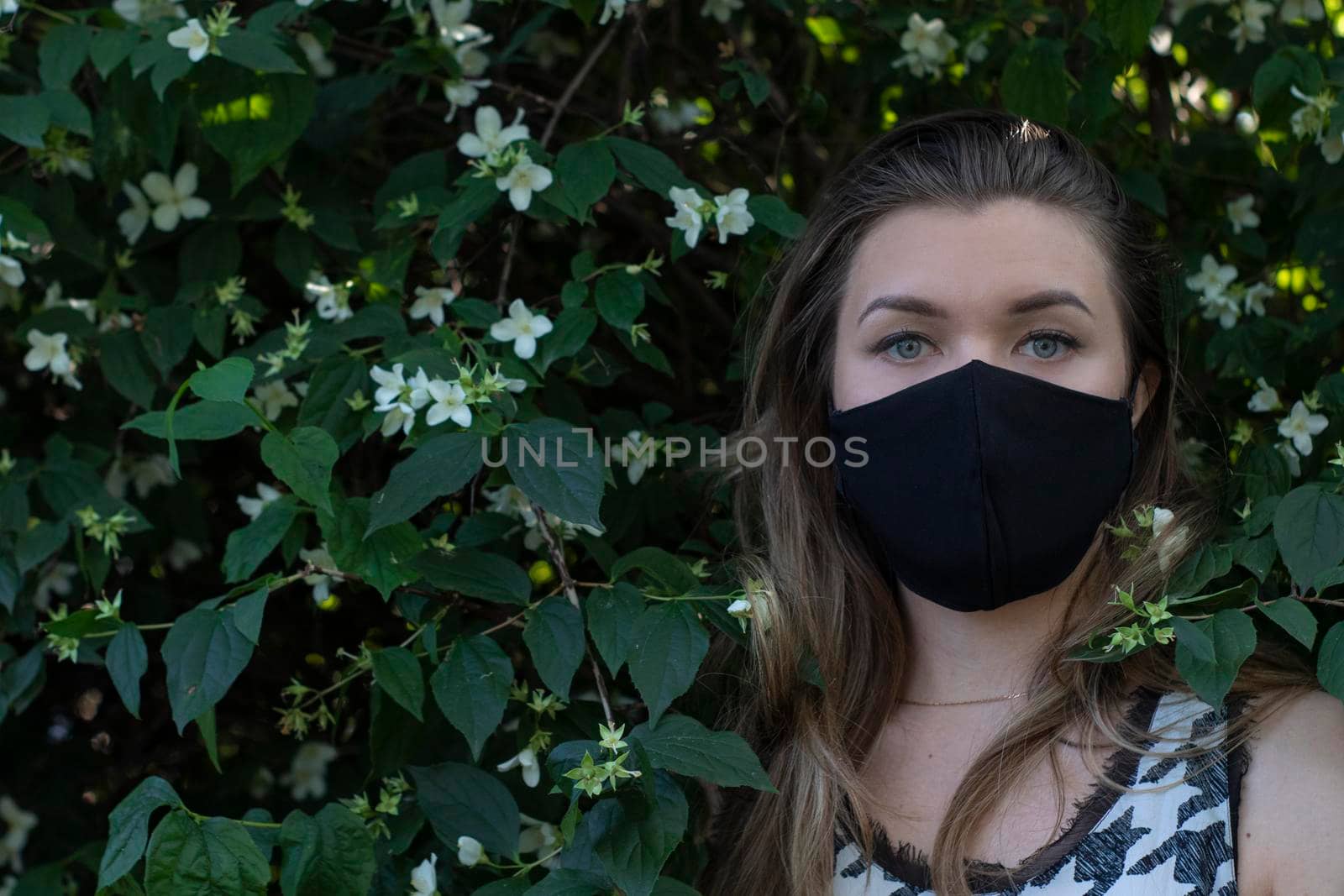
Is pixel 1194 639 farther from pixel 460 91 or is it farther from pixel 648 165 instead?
pixel 460 91

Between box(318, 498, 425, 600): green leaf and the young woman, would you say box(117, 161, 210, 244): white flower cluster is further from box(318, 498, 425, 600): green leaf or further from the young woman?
the young woman

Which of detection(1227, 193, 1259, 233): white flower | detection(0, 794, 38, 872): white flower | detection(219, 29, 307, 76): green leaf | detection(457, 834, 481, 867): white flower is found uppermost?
detection(219, 29, 307, 76): green leaf

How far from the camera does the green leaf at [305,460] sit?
1587mm

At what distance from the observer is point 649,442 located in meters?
2.23

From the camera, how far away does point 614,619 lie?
171cm

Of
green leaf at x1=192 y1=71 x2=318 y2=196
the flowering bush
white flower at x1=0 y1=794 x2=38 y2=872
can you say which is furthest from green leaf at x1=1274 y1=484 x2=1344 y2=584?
white flower at x1=0 y1=794 x2=38 y2=872

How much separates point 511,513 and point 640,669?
53cm

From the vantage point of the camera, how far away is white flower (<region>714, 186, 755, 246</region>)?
2078mm

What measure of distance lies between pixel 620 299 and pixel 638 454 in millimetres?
320

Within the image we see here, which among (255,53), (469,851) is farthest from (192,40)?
(469,851)

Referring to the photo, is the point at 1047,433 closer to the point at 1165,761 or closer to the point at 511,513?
the point at 1165,761

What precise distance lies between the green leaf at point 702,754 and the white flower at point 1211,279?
4.23 ft

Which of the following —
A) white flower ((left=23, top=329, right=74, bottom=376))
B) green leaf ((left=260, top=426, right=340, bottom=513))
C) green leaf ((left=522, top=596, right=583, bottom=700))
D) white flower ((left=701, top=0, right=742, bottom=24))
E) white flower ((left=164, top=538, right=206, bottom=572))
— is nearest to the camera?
green leaf ((left=260, top=426, right=340, bottom=513))

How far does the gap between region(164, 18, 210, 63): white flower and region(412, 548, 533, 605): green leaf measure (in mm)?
821
